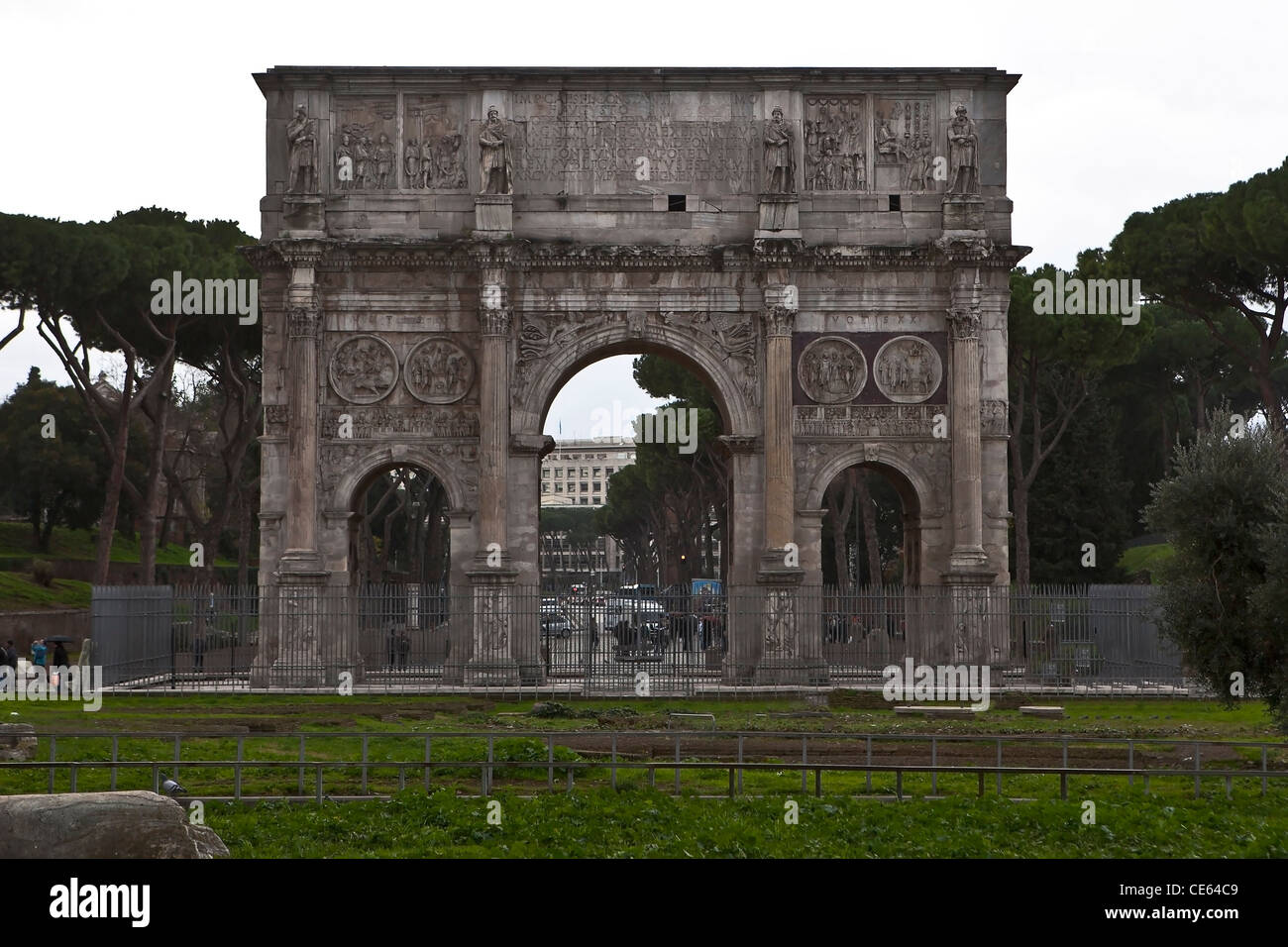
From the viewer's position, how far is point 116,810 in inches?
422

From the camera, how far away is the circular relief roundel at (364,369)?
32.2m

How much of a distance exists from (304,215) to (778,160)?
9.11m

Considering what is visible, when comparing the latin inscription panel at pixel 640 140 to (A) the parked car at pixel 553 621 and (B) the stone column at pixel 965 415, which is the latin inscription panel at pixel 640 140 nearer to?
(B) the stone column at pixel 965 415

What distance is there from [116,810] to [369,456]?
71.0 ft

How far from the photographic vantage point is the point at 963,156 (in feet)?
105

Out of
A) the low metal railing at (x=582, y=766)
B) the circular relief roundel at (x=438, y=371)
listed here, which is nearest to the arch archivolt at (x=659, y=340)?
the circular relief roundel at (x=438, y=371)

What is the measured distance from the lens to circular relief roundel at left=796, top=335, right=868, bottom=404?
32.1 meters

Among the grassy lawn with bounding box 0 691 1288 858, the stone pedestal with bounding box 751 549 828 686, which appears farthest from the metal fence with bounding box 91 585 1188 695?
the grassy lawn with bounding box 0 691 1288 858

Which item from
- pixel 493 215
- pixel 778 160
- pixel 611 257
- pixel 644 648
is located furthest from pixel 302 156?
pixel 644 648

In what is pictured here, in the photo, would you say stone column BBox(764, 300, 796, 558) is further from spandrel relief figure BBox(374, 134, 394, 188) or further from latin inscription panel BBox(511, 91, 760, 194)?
spandrel relief figure BBox(374, 134, 394, 188)

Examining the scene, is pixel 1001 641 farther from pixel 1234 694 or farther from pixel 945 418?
pixel 1234 694

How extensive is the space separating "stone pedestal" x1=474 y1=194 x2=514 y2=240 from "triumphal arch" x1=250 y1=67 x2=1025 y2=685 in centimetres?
6

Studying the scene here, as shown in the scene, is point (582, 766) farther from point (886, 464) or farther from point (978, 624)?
point (886, 464)
